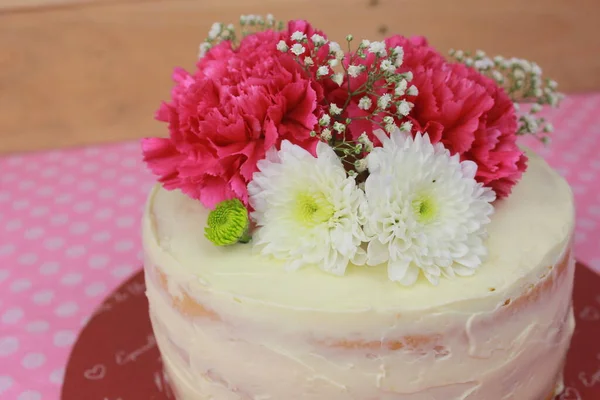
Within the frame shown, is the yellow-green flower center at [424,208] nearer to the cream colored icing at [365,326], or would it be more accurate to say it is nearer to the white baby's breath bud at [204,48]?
the cream colored icing at [365,326]

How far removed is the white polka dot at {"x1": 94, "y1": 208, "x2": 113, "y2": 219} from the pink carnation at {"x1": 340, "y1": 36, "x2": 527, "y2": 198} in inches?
41.3

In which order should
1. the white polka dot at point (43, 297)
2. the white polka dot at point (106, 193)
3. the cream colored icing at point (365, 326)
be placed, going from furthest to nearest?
the white polka dot at point (106, 193)
the white polka dot at point (43, 297)
the cream colored icing at point (365, 326)

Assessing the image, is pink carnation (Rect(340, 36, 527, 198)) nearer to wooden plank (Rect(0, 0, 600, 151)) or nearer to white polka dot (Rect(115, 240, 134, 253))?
white polka dot (Rect(115, 240, 134, 253))

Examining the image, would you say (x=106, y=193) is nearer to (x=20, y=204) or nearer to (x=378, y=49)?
Answer: (x=20, y=204)

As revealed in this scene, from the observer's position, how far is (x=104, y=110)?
2.39 metres

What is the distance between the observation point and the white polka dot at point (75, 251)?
178cm

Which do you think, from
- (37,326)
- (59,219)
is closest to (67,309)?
(37,326)

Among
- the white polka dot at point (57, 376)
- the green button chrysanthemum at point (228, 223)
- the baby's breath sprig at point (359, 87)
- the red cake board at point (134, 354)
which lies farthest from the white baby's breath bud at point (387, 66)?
the white polka dot at point (57, 376)

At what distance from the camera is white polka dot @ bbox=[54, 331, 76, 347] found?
4.95 ft

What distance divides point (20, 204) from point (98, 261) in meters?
0.41

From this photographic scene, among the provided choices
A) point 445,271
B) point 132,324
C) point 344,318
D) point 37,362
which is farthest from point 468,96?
point 37,362

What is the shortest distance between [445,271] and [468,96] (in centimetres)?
26

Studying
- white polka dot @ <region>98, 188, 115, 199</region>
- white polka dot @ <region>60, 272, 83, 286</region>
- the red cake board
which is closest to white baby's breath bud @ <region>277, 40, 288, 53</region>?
the red cake board

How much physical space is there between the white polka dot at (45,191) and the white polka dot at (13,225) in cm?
14
